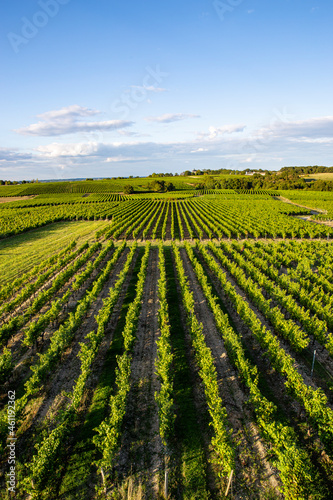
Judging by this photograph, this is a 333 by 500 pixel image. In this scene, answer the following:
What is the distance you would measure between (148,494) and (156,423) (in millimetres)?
2660

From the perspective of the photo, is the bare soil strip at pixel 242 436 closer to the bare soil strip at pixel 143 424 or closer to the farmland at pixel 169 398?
the farmland at pixel 169 398

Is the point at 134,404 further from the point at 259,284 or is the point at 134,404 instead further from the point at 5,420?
the point at 259,284

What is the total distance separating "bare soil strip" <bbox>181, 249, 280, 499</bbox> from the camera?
906 cm

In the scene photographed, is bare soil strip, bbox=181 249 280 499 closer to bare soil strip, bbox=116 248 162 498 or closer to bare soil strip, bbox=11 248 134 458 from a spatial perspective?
bare soil strip, bbox=116 248 162 498

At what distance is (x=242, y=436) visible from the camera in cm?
1074

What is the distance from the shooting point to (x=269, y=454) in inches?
394

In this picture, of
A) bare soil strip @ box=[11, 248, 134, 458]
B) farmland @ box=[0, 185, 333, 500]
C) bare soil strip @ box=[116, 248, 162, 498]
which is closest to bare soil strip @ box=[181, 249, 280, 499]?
farmland @ box=[0, 185, 333, 500]

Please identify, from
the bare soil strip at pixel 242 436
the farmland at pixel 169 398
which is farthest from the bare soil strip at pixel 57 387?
the bare soil strip at pixel 242 436

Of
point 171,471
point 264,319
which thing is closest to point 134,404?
point 171,471

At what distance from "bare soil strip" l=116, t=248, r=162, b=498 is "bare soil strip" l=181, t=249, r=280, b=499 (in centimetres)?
331

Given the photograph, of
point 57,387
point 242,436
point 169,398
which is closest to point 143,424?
point 169,398

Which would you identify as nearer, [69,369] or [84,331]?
[69,369]

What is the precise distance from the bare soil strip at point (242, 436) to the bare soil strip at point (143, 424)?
10.8 feet

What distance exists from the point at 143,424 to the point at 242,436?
175 inches
